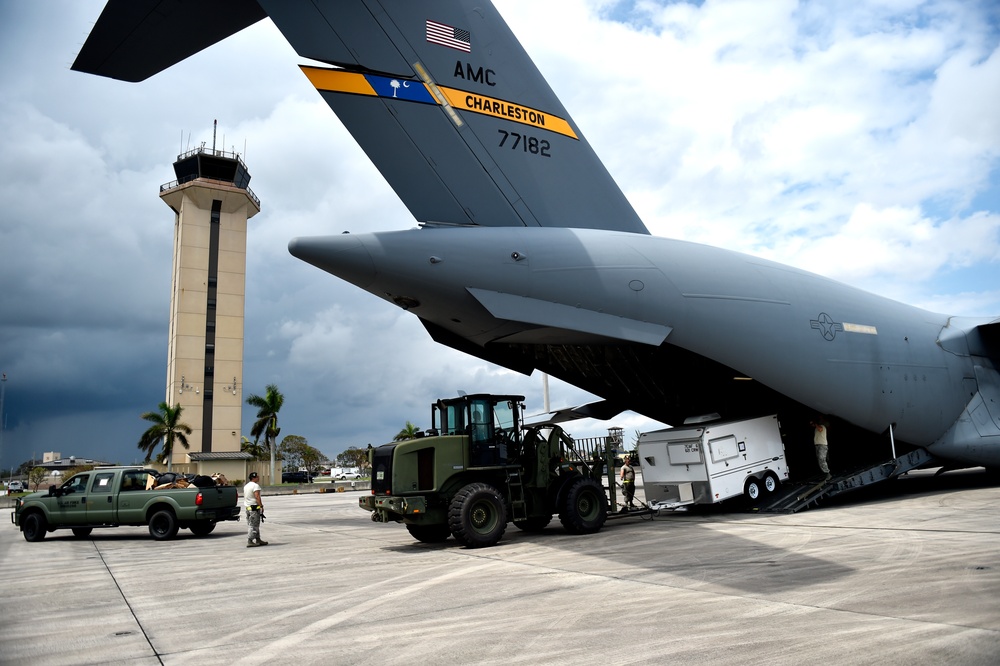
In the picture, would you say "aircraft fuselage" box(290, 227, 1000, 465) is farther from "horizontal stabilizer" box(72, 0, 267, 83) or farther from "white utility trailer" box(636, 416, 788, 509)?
"horizontal stabilizer" box(72, 0, 267, 83)

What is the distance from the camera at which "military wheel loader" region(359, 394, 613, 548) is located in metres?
10.7

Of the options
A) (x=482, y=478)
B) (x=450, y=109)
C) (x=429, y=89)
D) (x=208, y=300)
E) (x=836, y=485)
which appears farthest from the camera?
(x=208, y=300)

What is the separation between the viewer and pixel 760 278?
1278 centimetres

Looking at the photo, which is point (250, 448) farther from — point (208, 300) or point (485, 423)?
point (485, 423)

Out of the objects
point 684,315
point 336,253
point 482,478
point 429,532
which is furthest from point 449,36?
point 429,532

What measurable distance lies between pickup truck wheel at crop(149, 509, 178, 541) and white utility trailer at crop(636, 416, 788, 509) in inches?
359

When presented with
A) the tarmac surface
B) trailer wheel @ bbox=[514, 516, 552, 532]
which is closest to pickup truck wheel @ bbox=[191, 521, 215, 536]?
the tarmac surface

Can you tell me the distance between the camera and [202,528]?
14922 mm

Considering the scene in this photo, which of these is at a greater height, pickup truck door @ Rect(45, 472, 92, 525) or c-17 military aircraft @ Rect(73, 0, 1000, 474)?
c-17 military aircraft @ Rect(73, 0, 1000, 474)

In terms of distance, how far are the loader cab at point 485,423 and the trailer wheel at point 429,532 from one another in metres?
1.33

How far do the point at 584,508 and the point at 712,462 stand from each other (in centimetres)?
262

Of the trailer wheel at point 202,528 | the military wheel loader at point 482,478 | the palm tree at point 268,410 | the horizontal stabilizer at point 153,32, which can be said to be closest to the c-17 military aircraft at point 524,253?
the horizontal stabilizer at point 153,32

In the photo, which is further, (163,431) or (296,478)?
(296,478)

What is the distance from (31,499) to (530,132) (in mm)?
12423
